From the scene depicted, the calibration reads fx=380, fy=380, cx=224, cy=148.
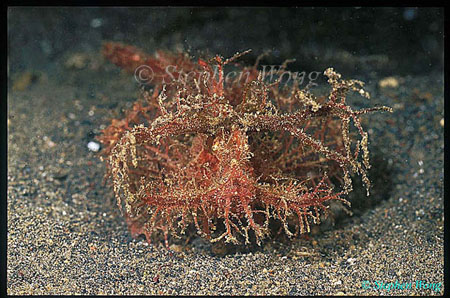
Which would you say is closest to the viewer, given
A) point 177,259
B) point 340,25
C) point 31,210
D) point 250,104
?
point 250,104

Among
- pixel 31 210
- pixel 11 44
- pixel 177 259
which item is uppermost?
pixel 11 44

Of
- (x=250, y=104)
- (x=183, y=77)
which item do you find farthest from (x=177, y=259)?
(x=183, y=77)

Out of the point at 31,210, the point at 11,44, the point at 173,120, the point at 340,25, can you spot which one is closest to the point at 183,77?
the point at 173,120

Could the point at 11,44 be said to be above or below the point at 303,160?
above

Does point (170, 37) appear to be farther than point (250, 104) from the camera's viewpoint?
Yes

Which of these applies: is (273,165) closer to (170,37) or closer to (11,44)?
(170,37)

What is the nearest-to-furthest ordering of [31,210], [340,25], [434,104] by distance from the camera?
[31,210] → [340,25] → [434,104]
